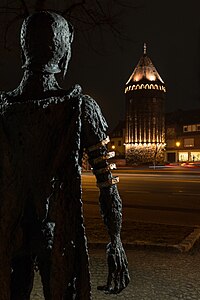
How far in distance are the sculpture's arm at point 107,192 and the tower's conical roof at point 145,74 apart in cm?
6568

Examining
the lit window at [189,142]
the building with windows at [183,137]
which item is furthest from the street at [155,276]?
the lit window at [189,142]

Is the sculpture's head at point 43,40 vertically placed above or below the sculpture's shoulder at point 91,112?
above

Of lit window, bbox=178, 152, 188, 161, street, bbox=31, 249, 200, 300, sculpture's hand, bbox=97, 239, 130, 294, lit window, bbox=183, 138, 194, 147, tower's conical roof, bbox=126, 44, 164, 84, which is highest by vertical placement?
tower's conical roof, bbox=126, 44, 164, 84

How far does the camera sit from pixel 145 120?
65.9 m

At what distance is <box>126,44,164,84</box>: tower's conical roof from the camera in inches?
2655

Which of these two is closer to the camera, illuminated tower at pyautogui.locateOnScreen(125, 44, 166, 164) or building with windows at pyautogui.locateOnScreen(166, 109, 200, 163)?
illuminated tower at pyautogui.locateOnScreen(125, 44, 166, 164)

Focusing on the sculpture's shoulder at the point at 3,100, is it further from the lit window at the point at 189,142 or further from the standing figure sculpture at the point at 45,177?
the lit window at the point at 189,142

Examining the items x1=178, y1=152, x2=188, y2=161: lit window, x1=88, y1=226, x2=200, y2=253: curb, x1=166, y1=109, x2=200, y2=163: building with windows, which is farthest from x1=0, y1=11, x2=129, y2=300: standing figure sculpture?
x1=178, y1=152, x2=188, y2=161: lit window

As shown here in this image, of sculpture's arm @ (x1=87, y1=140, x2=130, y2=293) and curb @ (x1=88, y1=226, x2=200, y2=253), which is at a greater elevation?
sculpture's arm @ (x1=87, y1=140, x2=130, y2=293)

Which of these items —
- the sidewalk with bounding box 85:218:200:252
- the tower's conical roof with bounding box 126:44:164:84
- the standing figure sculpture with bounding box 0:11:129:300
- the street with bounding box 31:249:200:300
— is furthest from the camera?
the tower's conical roof with bounding box 126:44:164:84

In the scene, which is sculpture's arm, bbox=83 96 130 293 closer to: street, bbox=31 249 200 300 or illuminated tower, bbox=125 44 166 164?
street, bbox=31 249 200 300

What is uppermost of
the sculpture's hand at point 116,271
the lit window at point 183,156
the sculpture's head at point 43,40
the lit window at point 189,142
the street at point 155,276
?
the lit window at point 189,142

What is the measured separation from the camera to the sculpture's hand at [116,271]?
2.49 m

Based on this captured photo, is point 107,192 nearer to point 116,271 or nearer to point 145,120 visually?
point 116,271
